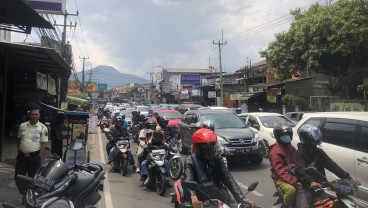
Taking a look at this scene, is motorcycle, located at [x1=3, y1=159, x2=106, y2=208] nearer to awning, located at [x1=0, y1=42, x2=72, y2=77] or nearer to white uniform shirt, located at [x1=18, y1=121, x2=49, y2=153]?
white uniform shirt, located at [x1=18, y1=121, x2=49, y2=153]

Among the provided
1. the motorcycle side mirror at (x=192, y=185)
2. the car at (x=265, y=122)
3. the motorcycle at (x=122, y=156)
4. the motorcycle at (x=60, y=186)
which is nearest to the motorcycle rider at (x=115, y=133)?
the motorcycle at (x=122, y=156)

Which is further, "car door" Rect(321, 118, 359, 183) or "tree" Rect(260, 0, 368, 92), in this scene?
"tree" Rect(260, 0, 368, 92)

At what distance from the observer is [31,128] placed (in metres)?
7.64

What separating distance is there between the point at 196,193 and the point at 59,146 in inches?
284

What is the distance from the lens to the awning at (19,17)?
752 centimetres

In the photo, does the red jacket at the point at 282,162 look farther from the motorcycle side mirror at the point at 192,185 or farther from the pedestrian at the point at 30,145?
the pedestrian at the point at 30,145

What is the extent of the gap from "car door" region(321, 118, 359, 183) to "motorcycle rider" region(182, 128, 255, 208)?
2747 mm

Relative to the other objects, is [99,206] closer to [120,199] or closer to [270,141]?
[120,199]

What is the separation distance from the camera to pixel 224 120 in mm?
12883

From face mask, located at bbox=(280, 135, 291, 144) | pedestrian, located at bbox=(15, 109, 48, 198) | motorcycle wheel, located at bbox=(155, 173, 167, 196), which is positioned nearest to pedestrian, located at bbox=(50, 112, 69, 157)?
pedestrian, located at bbox=(15, 109, 48, 198)

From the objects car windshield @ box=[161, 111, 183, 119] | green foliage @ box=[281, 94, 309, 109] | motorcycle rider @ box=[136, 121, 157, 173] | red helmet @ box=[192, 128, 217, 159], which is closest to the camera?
red helmet @ box=[192, 128, 217, 159]

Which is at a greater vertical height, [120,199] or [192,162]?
[192,162]

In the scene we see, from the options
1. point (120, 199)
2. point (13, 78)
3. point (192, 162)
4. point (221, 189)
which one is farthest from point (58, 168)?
point (13, 78)

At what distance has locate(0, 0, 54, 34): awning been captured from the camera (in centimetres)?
752
